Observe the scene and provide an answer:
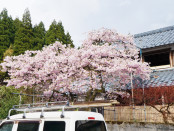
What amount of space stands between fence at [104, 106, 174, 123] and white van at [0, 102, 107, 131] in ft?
23.5

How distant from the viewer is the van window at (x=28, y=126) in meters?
5.31

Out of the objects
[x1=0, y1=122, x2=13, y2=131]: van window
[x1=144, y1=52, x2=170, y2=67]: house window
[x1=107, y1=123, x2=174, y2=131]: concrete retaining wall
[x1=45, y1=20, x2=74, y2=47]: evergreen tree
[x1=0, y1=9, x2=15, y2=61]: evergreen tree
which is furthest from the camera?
[x1=45, y1=20, x2=74, y2=47]: evergreen tree

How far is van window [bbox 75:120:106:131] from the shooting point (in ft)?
16.0

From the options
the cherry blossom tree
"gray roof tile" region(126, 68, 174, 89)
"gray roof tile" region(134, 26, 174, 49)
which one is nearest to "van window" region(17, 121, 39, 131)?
the cherry blossom tree

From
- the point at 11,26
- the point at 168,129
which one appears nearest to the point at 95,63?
the point at 168,129

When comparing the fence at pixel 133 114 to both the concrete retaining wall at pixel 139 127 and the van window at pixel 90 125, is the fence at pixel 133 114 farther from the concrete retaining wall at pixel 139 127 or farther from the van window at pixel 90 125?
the van window at pixel 90 125

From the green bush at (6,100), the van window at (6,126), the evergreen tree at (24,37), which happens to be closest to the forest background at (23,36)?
the evergreen tree at (24,37)

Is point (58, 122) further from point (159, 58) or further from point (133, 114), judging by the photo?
point (159, 58)

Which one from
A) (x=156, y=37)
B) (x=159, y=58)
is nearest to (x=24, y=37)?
(x=156, y=37)

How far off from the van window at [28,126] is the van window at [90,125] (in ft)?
3.89

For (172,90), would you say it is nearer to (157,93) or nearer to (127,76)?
(157,93)

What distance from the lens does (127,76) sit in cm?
1515

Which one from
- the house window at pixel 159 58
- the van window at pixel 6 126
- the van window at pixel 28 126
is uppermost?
the house window at pixel 159 58

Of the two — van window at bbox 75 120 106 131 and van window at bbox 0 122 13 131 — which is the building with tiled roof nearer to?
van window at bbox 75 120 106 131
